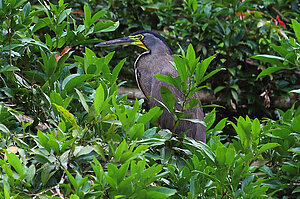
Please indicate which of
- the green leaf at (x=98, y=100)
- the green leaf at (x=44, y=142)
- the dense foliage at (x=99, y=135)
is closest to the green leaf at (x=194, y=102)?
the dense foliage at (x=99, y=135)

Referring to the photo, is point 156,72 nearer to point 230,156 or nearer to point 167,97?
point 167,97

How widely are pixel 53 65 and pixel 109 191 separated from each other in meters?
0.60

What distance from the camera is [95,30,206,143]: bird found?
262 cm

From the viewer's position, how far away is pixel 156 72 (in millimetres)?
2834

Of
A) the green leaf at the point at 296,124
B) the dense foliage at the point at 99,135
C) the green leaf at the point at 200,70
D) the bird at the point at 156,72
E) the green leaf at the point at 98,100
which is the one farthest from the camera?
the bird at the point at 156,72

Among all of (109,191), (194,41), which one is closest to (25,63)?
(109,191)

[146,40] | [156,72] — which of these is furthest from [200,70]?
[146,40]

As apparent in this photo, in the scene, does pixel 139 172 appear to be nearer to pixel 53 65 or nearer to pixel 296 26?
pixel 53 65

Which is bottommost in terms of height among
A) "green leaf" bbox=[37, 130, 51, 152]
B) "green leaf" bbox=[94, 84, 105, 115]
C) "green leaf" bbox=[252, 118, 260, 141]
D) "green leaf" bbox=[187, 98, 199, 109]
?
"green leaf" bbox=[252, 118, 260, 141]

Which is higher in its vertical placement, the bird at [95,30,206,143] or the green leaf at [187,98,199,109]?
the green leaf at [187,98,199,109]

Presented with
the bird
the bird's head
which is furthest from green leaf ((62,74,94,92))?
the bird's head

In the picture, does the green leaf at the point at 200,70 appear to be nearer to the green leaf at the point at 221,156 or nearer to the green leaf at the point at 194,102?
the green leaf at the point at 194,102

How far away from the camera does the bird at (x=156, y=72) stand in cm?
262

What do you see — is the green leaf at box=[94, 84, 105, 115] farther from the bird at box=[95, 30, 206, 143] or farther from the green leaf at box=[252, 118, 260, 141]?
the bird at box=[95, 30, 206, 143]
